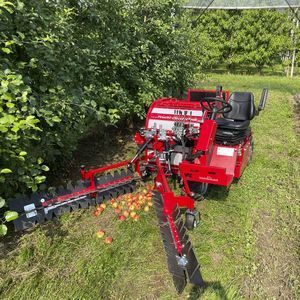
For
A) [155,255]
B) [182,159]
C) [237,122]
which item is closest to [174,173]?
[182,159]

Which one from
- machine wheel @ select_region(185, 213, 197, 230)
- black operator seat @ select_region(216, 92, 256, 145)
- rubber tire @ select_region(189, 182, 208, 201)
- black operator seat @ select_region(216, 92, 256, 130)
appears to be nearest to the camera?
machine wheel @ select_region(185, 213, 197, 230)

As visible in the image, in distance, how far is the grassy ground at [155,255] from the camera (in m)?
3.15

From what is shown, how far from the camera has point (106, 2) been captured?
5543 mm

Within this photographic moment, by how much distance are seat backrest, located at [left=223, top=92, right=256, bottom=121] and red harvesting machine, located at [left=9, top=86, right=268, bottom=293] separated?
0.36 feet

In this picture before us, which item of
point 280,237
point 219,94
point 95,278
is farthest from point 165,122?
point 95,278

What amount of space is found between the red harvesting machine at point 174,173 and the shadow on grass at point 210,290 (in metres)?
0.08

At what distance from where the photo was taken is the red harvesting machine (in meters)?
3.36

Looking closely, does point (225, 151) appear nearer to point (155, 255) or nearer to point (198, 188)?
point (198, 188)

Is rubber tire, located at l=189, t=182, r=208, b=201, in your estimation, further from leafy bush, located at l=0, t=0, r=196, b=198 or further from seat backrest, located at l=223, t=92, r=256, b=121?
seat backrest, located at l=223, t=92, r=256, b=121

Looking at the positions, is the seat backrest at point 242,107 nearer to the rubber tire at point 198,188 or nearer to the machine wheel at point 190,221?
the rubber tire at point 198,188

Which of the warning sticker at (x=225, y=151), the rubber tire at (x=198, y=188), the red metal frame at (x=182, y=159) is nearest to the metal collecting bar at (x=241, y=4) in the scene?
the red metal frame at (x=182, y=159)

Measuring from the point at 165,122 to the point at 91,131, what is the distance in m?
2.92

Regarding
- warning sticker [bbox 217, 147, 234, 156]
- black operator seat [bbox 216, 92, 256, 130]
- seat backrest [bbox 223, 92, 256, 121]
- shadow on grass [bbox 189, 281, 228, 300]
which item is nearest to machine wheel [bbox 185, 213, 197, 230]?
shadow on grass [bbox 189, 281, 228, 300]

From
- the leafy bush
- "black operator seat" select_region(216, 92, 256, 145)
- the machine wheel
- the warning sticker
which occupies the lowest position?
the machine wheel
